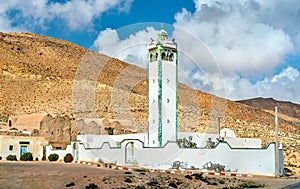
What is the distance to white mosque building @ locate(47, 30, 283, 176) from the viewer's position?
26000 mm

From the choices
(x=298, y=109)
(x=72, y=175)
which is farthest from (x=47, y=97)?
(x=298, y=109)

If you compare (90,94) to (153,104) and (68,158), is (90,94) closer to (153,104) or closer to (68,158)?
(68,158)

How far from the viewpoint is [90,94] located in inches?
2835

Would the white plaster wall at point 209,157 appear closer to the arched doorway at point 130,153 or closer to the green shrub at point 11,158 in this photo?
the arched doorway at point 130,153

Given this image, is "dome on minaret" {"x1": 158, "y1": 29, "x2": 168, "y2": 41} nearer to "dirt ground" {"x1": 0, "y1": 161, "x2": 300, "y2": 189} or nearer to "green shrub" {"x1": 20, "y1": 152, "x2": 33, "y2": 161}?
"dirt ground" {"x1": 0, "y1": 161, "x2": 300, "y2": 189}

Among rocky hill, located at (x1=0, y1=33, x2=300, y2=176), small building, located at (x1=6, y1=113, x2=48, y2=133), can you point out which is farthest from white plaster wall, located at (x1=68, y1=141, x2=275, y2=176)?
rocky hill, located at (x1=0, y1=33, x2=300, y2=176)

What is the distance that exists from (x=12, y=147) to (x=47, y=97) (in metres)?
30.3

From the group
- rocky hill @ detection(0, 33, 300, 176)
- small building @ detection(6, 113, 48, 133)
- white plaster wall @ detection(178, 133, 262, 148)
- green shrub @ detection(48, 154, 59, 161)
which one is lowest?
green shrub @ detection(48, 154, 59, 161)

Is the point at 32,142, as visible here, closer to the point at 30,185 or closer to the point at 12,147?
the point at 12,147

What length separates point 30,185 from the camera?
792 inches

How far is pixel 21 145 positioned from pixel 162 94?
14.0 meters

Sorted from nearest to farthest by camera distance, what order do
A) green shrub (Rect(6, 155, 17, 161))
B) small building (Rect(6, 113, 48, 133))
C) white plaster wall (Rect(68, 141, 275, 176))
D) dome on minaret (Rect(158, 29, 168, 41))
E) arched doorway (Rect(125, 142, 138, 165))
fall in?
white plaster wall (Rect(68, 141, 275, 176)) < arched doorway (Rect(125, 142, 138, 165)) < dome on minaret (Rect(158, 29, 168, 41)) < green shrub (Rect(6, 155, 17, 161)) < small building (Rect(6, 113, 48, 133))

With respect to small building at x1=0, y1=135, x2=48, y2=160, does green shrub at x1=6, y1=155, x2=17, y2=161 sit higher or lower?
lower

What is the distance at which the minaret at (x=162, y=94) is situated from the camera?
30859mm
